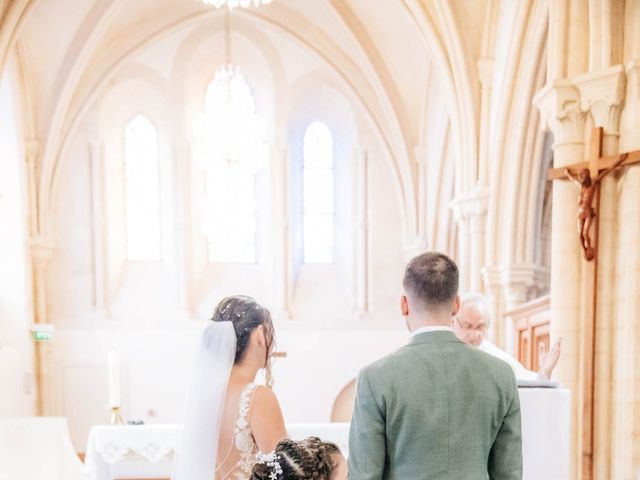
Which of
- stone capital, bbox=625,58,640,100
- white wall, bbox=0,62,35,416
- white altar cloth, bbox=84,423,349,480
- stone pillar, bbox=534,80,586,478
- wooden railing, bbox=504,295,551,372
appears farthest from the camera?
white wall, bbox=0,62,35,416

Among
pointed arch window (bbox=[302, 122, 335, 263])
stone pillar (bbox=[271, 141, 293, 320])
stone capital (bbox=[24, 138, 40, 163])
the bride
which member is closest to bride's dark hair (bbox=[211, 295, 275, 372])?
the bride

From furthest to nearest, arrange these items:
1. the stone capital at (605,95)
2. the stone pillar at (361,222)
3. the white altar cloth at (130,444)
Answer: the stone pillar at (361,222), the white altar cloth at (130,444), the stone capital at (605,95)

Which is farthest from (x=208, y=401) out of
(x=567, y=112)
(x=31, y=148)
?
(x=31, y=148)

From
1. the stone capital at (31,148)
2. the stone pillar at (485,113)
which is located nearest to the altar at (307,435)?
the stone pillar at (485,113)

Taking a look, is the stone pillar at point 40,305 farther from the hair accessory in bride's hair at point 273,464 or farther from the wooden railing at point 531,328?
the hair accessory in bride's hair at point 273,464

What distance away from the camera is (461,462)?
84.9 inches

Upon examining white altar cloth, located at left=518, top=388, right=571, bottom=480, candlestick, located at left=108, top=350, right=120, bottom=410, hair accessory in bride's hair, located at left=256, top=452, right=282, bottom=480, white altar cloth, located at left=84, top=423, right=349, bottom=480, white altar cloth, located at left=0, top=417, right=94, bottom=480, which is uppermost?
hair accessory in bride's hair, located at left=256, top=452, right=282, bottom=480

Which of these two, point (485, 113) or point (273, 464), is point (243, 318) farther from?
point (485, 113)

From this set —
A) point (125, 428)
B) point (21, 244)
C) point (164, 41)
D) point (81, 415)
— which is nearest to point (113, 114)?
point (164, 41)

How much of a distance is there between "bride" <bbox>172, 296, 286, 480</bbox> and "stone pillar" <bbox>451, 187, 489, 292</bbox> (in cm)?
634

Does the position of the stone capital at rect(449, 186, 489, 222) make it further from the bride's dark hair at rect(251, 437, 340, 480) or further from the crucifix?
the bride's dark hair at rect(251, 437, 340, 480)

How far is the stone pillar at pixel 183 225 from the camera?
1288 centimetres

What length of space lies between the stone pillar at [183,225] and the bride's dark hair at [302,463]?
443 inches

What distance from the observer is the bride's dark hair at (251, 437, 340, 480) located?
1.79 m
